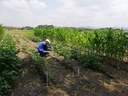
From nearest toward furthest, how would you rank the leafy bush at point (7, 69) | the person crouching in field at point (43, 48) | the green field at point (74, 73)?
the leafy bush at point (7, 69) < the green field at point (74, 73) < the person crouching in field at point (43, 48)

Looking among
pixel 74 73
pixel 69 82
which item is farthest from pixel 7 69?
pixel 74 73

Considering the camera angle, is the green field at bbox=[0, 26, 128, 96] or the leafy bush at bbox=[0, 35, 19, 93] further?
the green field at bbox=[0, 26, 128, 96]

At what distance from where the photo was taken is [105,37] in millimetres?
11648

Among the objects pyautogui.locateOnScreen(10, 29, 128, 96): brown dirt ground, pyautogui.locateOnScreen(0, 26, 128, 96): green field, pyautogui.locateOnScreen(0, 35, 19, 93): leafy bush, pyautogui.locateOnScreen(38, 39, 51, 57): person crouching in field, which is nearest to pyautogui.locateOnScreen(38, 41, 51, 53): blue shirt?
pyautogui.locateOnScreen(38, 39, 51, 57): person crouching in field

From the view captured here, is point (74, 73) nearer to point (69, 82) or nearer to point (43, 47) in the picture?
point (69, 82)

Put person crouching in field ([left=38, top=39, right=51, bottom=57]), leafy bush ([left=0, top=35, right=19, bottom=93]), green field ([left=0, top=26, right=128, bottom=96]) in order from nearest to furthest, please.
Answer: leafy bush ([left=0, top=35, right=19, bottom=93]), green field ([left=0, top=26, right=128, bottom=96]), person crouching in field ([left=38, top=39, right=51, bottom=57])

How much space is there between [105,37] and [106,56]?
95 centimetres

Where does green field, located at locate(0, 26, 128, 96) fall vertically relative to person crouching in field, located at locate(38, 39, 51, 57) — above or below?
below

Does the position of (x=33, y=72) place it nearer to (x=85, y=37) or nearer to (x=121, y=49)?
(x=121, y=49)

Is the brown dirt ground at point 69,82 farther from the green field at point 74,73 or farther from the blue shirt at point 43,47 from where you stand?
the blue shirt at point 43,47

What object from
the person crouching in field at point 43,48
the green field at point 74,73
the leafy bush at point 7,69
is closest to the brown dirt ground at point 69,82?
the green field at point 74,73

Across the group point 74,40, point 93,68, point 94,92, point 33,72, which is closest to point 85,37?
point 74,40

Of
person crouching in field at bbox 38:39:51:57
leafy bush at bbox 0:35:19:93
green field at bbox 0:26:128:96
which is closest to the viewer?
leafy bush at bbox 0:35:19:93

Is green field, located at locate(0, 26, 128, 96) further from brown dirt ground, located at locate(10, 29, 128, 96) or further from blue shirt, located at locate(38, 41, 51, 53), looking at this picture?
blue shirt, located at locate(38, 41, 51, 53)
